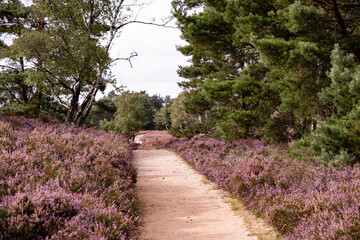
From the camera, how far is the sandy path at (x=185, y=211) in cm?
412

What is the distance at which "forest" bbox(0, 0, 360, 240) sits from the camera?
3389mm

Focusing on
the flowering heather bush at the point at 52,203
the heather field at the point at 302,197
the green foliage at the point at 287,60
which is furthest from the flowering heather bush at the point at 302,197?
the flowering heather bush at the point at 52,203

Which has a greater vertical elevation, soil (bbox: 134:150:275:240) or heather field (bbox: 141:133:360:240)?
heather field (bbox: 141:133:360:240)

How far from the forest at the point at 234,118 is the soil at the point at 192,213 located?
1.03 ft

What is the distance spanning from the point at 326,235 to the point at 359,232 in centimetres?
36

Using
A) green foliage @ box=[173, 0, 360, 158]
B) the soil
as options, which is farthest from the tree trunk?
the soil

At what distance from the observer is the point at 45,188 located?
331cm

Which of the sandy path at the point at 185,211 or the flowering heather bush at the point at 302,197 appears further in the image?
the sandy path at the point at 185,211

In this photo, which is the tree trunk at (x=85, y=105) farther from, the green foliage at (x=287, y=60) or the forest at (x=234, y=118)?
the green foliage at (x=287, y=60)

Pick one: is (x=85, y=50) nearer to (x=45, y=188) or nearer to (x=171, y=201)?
(x=171, y=201)

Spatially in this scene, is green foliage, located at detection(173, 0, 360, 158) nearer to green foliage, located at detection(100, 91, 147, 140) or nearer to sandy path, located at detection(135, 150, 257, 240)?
sandy path, located at detection(135, 150, 257, 240)

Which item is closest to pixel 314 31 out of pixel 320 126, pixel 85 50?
pixel 320 126

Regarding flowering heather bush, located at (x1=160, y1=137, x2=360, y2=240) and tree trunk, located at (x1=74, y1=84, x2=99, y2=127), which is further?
tree trunk, located at (x1=74, y1=84, x2=99, y2=127)

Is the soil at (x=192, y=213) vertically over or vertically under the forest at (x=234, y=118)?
under
